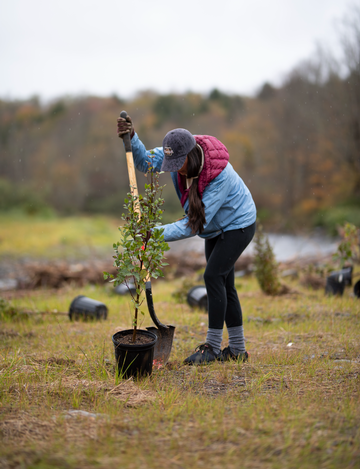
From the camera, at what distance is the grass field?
1.78m

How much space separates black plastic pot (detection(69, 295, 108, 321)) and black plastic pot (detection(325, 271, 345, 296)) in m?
3.26

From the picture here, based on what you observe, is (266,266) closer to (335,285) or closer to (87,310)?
(335,285)

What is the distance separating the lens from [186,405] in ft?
7.54

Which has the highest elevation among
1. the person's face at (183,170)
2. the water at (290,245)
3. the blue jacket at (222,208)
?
the person's face at (183,170)

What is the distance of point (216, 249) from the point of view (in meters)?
3.05

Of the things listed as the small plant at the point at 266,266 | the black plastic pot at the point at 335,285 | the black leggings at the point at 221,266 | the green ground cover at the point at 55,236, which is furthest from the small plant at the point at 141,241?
the green ground cover at the point at 55,236

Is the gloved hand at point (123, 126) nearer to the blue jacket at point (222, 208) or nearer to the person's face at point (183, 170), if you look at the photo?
the blue jacket at point (222, 208)

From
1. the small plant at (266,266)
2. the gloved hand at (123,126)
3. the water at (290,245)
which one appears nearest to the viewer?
the gloved hand at (123,126)

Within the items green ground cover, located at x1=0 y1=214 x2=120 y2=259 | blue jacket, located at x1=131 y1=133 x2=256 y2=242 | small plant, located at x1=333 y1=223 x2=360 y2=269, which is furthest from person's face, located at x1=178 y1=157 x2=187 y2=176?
green ground cover, located at x1=0 y1=214 x2=120 y2=259

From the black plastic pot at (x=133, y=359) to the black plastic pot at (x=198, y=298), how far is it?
2375mm

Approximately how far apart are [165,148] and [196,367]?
5.47 ft

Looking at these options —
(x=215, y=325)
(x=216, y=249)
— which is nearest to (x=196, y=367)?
(x=215, y=325)

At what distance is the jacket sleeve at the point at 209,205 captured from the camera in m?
2.83

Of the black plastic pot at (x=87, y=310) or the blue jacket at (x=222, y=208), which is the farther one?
the black plastic pot at (x=87, y=310)
